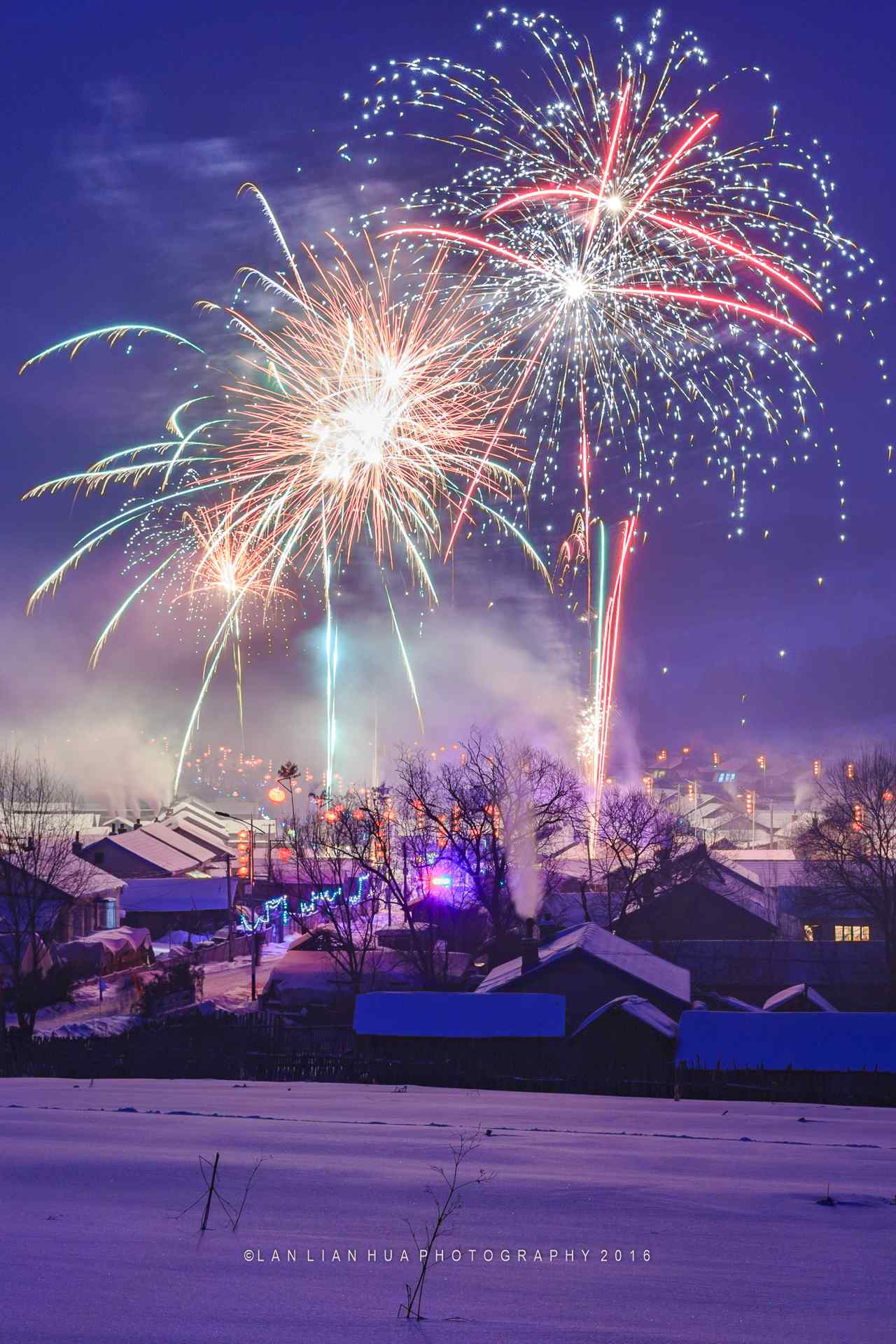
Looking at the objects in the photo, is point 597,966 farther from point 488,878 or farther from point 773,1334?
point 773,1334

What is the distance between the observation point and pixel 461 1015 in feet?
80.7

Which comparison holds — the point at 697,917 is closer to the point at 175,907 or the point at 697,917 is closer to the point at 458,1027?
the point at 458,1027

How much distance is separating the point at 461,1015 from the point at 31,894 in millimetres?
20157

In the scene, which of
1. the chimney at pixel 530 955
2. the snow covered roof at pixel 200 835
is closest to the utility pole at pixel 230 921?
the snow covered roof at pixel 200 835

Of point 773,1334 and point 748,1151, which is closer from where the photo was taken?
point 773,1334

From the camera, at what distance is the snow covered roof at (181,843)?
7300 cm

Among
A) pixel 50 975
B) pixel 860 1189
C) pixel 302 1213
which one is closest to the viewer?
pixel 302 1213

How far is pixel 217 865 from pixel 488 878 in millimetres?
38648

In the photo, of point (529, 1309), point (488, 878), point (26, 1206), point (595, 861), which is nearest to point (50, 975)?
point (488, 878)

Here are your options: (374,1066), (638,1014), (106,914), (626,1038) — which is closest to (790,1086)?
(638,1014)

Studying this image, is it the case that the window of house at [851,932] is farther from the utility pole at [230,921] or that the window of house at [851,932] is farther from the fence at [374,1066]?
the utility pole at [230,921]

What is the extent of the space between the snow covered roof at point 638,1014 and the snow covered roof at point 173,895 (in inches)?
1430

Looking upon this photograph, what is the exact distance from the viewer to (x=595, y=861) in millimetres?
57906

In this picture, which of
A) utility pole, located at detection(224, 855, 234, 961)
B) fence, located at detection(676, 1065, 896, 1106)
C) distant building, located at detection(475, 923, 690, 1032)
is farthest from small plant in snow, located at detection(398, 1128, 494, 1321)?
utility pole, located at detection(224, 855, 234, 961)
